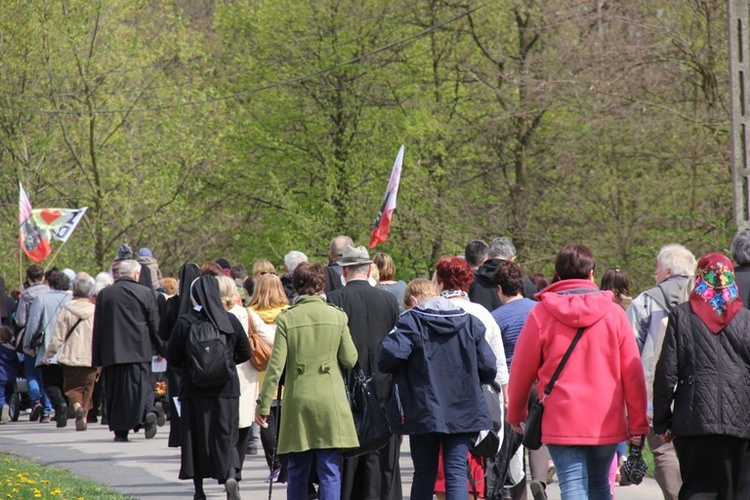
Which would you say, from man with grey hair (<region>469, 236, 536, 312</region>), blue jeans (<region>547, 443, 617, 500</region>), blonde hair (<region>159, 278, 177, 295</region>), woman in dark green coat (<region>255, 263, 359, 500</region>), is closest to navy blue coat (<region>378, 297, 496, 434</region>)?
woman in dark green coat (<region>255, 263, 359, 500</region>)

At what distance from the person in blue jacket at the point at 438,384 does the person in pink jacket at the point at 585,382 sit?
31.9 inches

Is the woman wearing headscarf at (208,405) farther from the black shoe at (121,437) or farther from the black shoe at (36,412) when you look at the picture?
the black shoe at (36,412)

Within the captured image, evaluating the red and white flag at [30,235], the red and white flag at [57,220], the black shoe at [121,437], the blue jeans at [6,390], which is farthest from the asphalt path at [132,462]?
the red and white flag at [30,235]

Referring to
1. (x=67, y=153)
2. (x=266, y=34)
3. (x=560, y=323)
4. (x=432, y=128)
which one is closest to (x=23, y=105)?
(x=67, y=153)

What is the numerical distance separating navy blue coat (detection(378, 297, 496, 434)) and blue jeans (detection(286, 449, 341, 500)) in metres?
0.83

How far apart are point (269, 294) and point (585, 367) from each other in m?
4.61

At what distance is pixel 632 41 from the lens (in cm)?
2353

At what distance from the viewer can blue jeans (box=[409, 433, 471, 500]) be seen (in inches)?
307

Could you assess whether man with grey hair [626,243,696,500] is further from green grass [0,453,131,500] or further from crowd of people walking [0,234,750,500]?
green grass [0,453,131,500]

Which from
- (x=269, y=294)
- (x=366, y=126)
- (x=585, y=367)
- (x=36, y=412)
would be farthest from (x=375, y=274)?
(x=366, y=126)

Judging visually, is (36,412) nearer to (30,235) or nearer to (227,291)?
(30,235)

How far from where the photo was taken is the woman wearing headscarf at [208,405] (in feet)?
32.2

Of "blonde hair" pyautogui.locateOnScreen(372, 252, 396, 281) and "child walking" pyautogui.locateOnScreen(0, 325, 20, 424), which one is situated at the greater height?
"blonde hair" pyautogui.locateOnScreen(372, 252, 396, 281)

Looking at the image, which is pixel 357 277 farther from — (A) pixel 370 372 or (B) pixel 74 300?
(B) pixel 74 300
